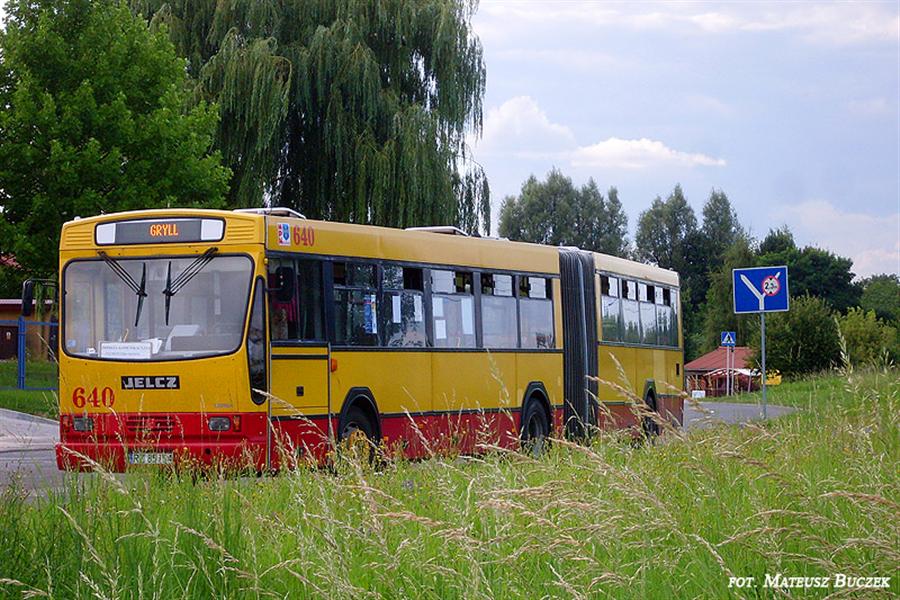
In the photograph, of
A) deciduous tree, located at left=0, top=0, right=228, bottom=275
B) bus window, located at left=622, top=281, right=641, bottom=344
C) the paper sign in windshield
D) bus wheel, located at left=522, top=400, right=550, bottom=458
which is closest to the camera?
the paper sign in windshield

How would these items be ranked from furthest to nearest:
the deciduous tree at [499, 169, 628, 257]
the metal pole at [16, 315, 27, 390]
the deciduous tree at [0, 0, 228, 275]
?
1. the deciduous tree at [499, 169, 628, 257]
2. the metal pole at [16, 315, 27, 390]
3. the deciduous tree at [0, 0, 228, 275]

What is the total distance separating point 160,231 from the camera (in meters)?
13.6

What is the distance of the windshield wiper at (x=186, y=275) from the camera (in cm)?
1341

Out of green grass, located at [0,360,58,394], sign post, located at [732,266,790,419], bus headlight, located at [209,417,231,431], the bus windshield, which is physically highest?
sign post, located at [732,266,790,419]

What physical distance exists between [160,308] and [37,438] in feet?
37.5

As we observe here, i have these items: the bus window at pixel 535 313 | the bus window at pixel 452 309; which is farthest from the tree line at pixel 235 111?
the bus window at pixel 452 309

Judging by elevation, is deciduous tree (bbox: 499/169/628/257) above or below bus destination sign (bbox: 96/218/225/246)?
above

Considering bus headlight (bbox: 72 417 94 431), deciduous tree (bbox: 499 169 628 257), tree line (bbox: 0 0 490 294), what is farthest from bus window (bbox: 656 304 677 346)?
deciduous tree (bbox: 499 169 628 257)

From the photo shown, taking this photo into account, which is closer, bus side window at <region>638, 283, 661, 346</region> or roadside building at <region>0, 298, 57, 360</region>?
bus side window at <region>638, 283, 661, 346</region>

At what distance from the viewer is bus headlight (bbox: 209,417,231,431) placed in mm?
12980

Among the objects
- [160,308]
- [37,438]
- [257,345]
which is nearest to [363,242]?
[257,345]

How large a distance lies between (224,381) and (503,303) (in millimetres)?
5785

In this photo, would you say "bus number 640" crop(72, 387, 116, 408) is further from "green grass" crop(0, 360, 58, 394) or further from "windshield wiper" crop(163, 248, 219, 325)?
"green grass" crop(0, 360, 58, 394)

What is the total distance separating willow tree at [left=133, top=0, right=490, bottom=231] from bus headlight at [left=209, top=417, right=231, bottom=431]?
731 inches
